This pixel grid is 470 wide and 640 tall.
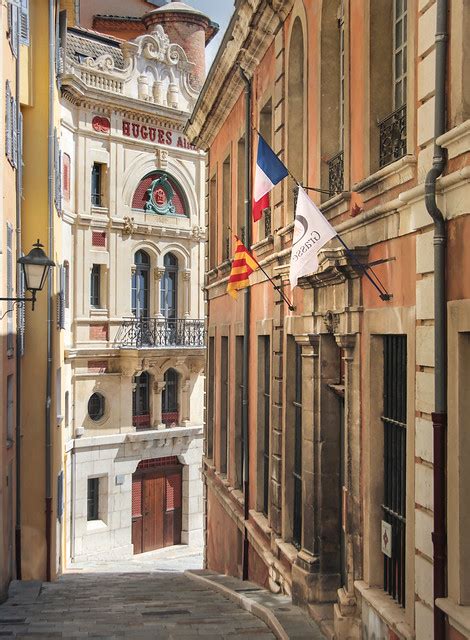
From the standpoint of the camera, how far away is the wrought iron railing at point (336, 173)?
33.5ft

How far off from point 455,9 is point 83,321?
67.3ft

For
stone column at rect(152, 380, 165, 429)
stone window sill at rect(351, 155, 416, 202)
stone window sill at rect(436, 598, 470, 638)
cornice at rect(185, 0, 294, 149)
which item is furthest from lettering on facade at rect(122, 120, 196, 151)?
stone window sill at rect(436, 598, 470, 638)

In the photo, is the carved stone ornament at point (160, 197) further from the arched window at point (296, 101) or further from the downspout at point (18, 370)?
the arched window at point (296, 101)

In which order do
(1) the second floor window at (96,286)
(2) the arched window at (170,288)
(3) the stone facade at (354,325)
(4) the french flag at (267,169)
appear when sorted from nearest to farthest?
(3) the stone facade at (354,325)
(4) the french flag at (267,169)
(1) the second floor window at (96,286)
(2) the arched window at (170,288)

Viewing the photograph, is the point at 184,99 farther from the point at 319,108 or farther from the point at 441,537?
the point at 441,537

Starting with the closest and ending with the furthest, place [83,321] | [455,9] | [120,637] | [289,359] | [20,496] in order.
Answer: [455,9] < [120,637] < [289,359] < [20,496] < [83,321]

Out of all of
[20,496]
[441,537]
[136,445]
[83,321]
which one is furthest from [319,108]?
[136,445]

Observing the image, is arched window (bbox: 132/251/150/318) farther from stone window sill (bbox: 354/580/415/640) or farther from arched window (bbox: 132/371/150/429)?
stone window sill (bbox: 354/580/415/640)

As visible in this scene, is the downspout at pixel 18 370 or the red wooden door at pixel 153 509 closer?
the downspout at pixel 18 370

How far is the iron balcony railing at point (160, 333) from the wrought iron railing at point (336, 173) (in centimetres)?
1711

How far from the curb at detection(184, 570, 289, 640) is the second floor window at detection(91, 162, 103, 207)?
14.3 metres

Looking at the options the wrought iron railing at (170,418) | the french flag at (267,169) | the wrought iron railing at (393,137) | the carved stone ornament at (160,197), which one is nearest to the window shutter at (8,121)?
the french flag at (267,169)

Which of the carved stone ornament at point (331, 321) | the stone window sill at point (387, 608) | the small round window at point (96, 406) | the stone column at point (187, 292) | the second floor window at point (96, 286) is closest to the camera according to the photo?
the stone window sill at point (387, 608)

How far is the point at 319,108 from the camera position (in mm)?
10797
